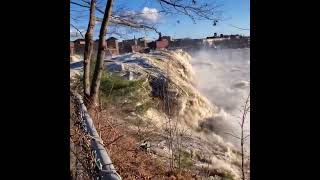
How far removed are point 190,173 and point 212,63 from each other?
9949 millimetres

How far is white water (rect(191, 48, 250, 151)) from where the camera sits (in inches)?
345

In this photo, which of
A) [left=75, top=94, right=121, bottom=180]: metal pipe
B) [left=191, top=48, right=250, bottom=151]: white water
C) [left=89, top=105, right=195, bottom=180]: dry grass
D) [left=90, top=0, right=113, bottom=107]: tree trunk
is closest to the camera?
[left=75, top=94, right=121, bottom=180]: metal pipe

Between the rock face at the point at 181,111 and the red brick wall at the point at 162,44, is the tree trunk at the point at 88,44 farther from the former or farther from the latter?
the red brick wall at the point at 162,44

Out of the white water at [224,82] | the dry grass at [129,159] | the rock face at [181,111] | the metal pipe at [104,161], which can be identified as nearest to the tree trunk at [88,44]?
the rock face at [181,111]

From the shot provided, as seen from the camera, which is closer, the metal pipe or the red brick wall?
the metal pipe

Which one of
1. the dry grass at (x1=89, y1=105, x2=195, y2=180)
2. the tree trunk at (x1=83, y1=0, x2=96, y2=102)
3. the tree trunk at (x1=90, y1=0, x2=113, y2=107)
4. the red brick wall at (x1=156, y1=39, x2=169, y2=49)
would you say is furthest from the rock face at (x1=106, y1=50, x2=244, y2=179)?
the tree trunk at (x1=83, y1=0, x2=96, y2=102)

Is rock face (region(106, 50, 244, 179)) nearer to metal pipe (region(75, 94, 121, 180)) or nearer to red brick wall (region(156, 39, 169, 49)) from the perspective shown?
red brick wall (region(156, 39, 169, 49))

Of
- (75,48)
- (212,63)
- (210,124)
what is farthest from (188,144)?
(212,63)

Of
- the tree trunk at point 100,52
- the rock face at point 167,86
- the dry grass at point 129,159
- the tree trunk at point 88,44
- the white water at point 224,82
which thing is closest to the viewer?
the dry grass at point 129,159

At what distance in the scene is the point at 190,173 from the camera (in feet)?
18.1

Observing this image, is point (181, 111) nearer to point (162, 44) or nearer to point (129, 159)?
point (162, 44)

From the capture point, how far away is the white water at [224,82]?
8.77m
